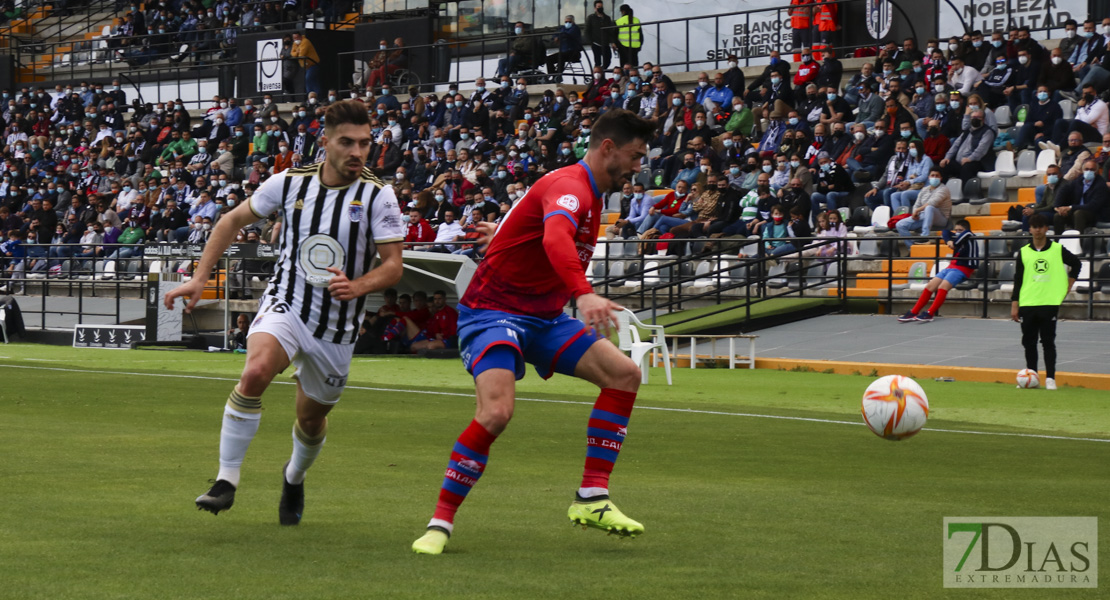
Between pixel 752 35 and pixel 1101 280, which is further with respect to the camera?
pixel 752 35

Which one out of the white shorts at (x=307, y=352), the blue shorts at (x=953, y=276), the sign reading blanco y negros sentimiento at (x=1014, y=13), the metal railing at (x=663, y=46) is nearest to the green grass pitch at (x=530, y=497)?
the white shorts at (x=307, y=352)

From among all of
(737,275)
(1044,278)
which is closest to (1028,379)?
→ (1044,278)

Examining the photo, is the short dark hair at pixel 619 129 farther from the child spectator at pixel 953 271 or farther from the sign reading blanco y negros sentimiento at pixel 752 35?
the sign reading blanco y negros sentimiento at pixel 752 35

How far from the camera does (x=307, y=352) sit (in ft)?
22.4

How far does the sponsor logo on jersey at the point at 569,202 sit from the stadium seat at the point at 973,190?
1991cm

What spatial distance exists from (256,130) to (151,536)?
35.3 m

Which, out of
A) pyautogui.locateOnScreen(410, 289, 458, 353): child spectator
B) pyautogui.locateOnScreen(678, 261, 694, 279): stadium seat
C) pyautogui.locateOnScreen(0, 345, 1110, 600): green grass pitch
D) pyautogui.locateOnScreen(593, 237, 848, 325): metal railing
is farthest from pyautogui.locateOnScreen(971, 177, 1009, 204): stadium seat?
pyautogui.locateOnScreen(410, 289, 458, 353): child spectator

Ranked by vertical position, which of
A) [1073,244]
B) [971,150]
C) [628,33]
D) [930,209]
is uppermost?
[628,33]

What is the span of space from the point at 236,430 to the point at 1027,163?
815 inches

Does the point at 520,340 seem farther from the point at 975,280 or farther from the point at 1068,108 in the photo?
the point at 1068,108

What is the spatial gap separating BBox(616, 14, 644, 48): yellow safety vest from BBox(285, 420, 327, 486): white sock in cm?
2855

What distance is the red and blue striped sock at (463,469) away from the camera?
6.22 m

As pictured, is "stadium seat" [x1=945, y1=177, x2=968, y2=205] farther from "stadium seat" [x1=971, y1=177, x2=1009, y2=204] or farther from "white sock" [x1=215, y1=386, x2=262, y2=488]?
"white sock" [x1=215, y1=386, x2=262, y2=488]

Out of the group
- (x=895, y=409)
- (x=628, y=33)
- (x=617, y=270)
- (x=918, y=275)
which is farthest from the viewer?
(x=628, y=33)
